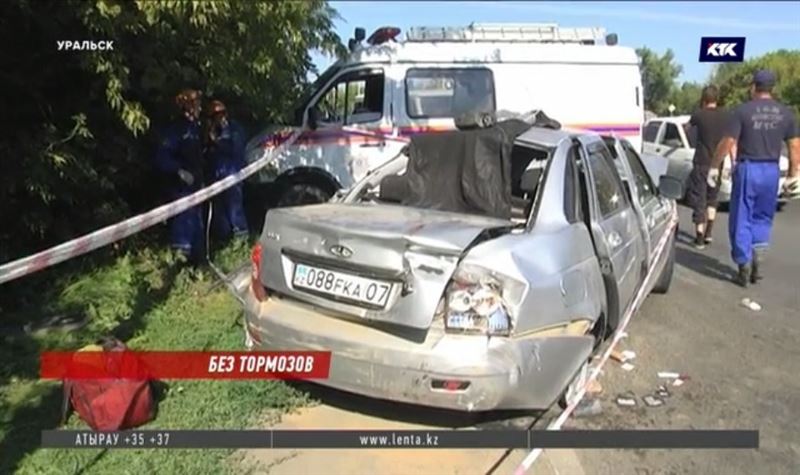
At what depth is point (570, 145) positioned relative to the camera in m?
4.13

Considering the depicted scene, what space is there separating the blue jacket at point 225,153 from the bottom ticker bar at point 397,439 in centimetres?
334

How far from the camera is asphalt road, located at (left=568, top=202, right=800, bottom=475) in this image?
11.0 feet

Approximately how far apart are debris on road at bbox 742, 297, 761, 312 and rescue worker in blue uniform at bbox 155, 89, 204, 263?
189 inches

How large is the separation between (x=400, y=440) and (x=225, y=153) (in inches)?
149

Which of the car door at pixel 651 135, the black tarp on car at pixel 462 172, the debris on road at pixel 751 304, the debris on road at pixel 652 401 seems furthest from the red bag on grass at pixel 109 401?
the car door at pixel 651 135

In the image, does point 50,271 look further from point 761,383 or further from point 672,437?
point 761,383

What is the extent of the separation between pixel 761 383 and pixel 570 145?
1.96 m

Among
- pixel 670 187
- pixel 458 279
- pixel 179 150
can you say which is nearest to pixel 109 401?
pixel 458 279

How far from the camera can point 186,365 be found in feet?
13.8

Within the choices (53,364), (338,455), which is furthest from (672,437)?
(53,364)

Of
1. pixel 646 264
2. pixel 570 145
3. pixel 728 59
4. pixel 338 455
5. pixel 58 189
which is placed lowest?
pixel 338 455

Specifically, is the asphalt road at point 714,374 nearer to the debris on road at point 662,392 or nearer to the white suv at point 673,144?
the debris on road at point 662,392

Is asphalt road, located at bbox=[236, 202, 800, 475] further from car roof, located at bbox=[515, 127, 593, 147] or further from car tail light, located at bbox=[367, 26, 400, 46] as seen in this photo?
car tail light, located at bbox=[367, 26, 400, 46]

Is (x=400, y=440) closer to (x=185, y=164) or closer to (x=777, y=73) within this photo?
(x=185, y=164)
